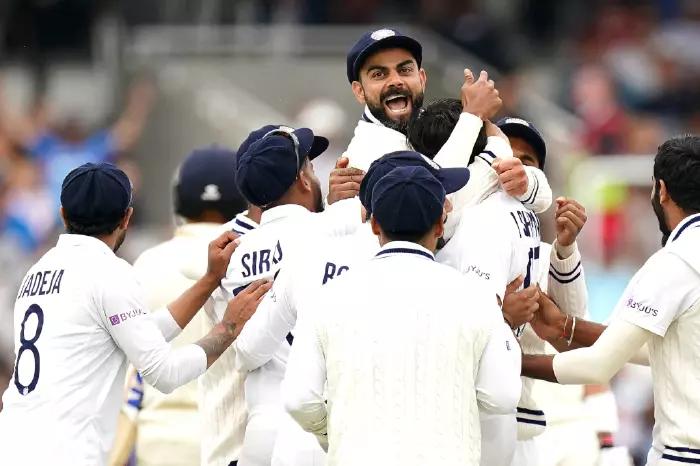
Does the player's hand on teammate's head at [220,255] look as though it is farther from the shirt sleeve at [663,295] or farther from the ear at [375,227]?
the shirt sleeve at [663,295]

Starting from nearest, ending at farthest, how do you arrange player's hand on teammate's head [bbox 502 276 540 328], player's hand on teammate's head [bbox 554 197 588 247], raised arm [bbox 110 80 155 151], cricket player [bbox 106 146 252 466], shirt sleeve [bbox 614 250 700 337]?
shirt sleeve [bbox 614 250 700 337]
player's hand on teammate's head [bbox 502 276 540 328]
player's hand on teammate's head [bbox 554 197 588 247]
cricket player [bbox 106 146 252 466]
raised arm [bbox 110 80 155 151]

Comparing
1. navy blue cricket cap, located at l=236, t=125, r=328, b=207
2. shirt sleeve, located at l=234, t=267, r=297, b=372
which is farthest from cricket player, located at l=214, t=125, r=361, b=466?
shirt sleeve, located at l=234, t=267, r=297, b=372

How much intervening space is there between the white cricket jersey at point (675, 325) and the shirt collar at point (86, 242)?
201 cm

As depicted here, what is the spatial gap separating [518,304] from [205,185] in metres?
2.45

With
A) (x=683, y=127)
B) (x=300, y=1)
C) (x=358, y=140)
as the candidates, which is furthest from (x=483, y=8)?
(x=358, y=140)

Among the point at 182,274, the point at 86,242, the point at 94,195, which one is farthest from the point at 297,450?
the point at 182,274

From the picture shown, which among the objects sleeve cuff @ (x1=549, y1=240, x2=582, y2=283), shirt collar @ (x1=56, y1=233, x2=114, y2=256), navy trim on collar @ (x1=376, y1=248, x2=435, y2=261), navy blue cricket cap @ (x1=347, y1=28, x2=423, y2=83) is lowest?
sleeve cuff @ (x1=549, y1=240, x2=582, y2=283)

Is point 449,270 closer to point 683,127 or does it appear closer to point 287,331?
point 287,331

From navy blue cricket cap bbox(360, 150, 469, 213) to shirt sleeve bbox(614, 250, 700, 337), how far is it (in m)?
0.76

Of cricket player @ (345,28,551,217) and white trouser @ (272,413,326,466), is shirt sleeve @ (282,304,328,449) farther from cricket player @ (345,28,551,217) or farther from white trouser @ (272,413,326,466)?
cricket player @ (345,28,551,217)

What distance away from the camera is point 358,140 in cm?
719

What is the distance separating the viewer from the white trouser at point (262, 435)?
23.0 feet

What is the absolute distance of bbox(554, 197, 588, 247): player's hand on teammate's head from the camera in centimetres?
699

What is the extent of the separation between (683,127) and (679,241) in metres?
10.8
